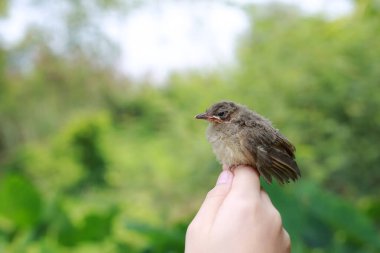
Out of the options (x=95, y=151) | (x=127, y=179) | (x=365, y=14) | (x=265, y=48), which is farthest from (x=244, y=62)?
(x=95, y=151)

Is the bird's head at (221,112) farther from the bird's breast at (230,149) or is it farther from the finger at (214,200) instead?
the finger at (214,200)

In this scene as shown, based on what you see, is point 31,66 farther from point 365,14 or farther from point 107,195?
point 365,14

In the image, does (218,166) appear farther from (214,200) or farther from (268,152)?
(214,200)

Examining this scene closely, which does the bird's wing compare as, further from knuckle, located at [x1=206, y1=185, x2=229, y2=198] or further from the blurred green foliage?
the blurred green foliage

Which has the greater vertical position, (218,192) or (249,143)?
(249,143)

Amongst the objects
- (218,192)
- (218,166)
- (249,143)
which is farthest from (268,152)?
(218,166)
